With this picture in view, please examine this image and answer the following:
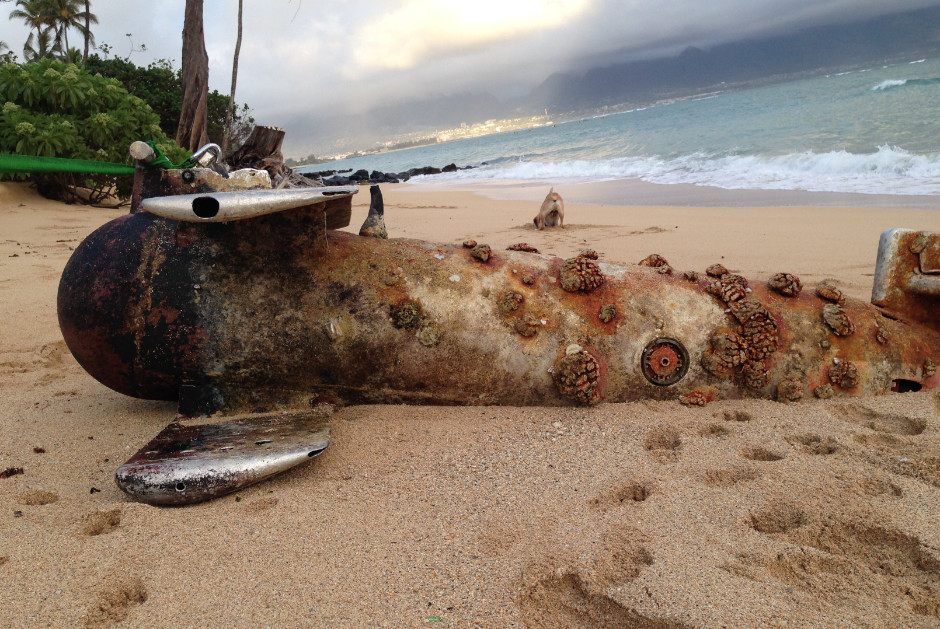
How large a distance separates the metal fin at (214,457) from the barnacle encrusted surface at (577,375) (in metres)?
1.07

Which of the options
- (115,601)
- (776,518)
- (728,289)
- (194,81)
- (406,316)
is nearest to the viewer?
(115,601)

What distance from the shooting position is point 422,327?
104 inches

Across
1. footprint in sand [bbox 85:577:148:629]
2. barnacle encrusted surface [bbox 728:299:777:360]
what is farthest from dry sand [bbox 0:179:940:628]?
barnacle encrusted surface [bbox 728:299:777:360]

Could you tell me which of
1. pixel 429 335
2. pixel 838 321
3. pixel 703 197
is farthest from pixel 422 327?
pixel 703 197

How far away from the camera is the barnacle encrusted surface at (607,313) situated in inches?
110

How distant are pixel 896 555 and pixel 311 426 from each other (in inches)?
80.6

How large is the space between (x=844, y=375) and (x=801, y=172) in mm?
11469

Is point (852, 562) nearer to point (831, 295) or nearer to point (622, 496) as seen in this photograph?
point (622, 496)

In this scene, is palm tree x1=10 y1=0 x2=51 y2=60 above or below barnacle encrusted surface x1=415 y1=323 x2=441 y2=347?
above

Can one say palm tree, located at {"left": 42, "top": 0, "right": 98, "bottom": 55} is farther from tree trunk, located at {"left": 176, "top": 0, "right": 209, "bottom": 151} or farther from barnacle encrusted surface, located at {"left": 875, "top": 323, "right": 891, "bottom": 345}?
barnacle encrusted surface, located at {"left": 875, "top": 323, "right": 891, "bottom": 345}

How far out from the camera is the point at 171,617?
159cm

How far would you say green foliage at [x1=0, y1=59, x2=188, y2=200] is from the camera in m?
9.02

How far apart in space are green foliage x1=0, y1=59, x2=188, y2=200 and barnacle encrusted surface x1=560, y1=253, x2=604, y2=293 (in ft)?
28.7

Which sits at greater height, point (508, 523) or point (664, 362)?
point (664, 362)
